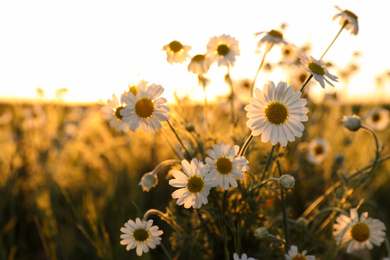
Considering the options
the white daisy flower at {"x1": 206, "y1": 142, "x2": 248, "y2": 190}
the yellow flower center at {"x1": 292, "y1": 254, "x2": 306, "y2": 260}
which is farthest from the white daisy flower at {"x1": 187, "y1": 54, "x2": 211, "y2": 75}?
the yellow flower center at {"x1": 292, "y1": 254, "x2": 306, "y2": 260}

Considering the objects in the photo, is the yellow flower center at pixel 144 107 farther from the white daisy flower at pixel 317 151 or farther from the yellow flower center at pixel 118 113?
the white daisy flower at pixel 317 151

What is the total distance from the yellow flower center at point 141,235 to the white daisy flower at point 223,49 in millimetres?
721

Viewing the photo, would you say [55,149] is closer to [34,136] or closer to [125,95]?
[34,136]

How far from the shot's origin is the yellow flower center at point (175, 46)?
1430 mm

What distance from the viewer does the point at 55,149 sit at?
3486mm

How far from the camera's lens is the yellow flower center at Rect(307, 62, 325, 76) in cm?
107

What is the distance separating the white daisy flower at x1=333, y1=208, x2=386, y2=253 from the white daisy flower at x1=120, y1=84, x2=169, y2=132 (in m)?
0.74

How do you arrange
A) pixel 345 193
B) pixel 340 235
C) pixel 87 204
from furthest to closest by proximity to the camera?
pixel 87 204 → pixel 345 193 → pixel 340 235

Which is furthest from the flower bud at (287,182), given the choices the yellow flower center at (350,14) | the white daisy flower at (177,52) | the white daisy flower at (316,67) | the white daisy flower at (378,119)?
the white daisy flower at (378,119)

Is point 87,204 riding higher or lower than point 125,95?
lower

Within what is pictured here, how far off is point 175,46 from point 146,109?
52 cm

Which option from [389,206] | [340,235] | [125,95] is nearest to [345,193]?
[340,235]

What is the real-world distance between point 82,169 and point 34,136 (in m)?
0.57

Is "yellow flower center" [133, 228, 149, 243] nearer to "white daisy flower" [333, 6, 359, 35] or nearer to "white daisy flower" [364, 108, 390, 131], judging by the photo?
"white daisy flower" [333, 6, 359, 35]
